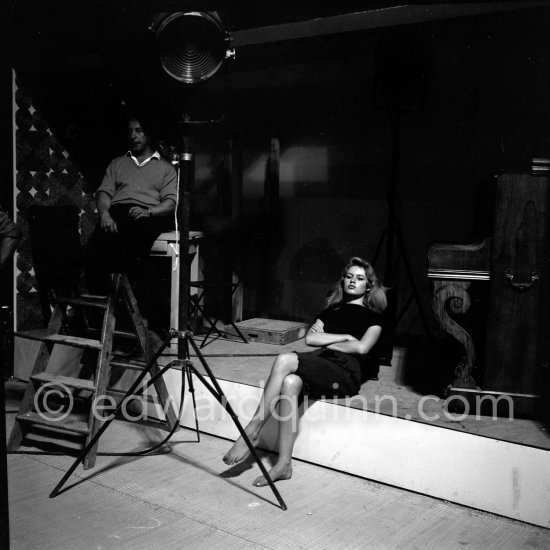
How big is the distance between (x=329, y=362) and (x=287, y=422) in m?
0.36

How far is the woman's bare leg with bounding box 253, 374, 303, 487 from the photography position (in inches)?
125

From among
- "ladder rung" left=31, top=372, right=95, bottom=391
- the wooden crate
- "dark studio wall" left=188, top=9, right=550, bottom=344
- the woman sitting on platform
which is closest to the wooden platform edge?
the woman sitting on platform

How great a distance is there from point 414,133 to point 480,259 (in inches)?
79.2

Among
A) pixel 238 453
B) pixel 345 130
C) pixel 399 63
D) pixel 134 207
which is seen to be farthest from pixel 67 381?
pixel 345 130

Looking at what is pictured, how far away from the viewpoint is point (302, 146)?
17.7 ft

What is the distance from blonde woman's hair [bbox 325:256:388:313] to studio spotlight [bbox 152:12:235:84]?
127 cm

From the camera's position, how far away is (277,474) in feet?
10.3

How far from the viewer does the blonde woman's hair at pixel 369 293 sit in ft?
11.6

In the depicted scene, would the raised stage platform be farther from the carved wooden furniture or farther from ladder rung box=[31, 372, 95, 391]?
ladder rung box=[31, 372, 95, 391]

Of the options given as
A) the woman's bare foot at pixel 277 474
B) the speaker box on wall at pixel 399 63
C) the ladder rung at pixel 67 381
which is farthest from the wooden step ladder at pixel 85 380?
the speaker box on wall at pixel 399 63

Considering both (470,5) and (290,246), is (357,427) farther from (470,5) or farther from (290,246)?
(470,5)

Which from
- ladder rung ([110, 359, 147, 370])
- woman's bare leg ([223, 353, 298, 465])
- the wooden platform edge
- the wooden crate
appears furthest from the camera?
the wooden crate

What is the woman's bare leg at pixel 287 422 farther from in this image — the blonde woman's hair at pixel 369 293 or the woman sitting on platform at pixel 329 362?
the blonde woman's hair at pixel 369 293

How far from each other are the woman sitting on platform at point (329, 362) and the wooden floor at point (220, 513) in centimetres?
18
